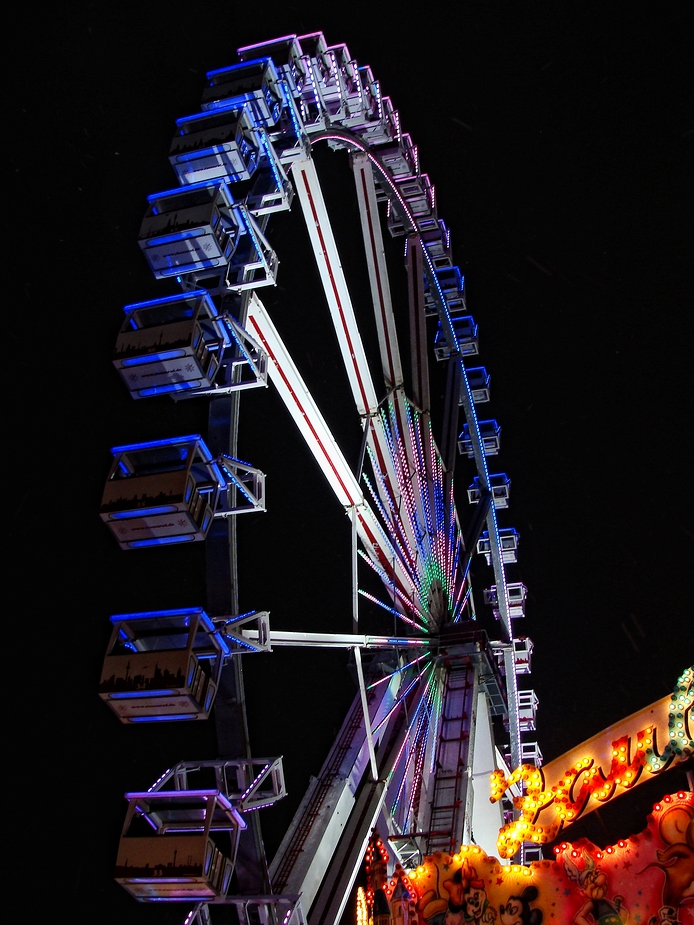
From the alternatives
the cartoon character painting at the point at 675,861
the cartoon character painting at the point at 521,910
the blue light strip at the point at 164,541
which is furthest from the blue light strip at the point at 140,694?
the cartoon character painting at the point at 675,861

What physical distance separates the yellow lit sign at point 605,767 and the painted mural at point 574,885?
16.7 inches

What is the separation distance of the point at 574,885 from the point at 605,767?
0.98 metres

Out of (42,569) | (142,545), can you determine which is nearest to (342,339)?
(142,545)

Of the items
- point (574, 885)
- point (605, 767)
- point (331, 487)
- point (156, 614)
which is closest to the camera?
point (156, 614)

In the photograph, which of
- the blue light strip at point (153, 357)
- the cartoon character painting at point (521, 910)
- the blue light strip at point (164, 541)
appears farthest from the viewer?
the blue light strip at point (153, 357)

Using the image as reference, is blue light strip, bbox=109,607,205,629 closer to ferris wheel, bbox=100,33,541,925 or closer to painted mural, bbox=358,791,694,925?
ferris wheel, bbox=100,33,541,925

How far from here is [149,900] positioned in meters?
6.34

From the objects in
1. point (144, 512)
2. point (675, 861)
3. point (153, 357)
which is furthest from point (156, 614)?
point (675, 861)

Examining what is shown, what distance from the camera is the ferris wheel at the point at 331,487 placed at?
6570 mm

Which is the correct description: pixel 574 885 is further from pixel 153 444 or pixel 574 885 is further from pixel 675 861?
pixel 153 444

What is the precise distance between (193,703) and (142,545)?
4.15 ft

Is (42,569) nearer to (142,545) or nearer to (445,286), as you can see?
(142,545)

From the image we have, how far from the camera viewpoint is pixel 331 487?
1011cm

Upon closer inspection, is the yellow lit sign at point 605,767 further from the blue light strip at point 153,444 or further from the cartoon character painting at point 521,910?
the blue light strip at point 153,444
